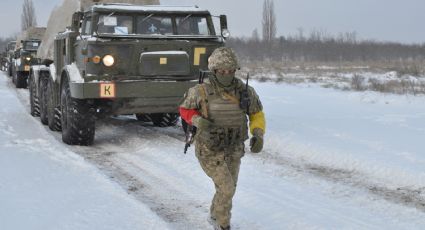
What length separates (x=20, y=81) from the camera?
21188 mm

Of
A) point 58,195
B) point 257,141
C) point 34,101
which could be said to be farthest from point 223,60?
point 34,101

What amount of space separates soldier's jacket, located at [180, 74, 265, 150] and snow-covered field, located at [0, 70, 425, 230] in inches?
33.8

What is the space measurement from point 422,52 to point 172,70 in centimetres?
7554

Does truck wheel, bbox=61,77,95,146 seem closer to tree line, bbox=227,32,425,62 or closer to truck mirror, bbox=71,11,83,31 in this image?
truck mirror, bbox=71,11,83,31

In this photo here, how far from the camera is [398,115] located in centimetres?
1202

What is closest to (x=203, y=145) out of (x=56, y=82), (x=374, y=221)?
(x=374, y=221)

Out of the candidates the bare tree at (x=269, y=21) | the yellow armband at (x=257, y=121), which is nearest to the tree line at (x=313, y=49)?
the bare tree at (x=269, y=21)

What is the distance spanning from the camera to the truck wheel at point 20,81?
69.4ft

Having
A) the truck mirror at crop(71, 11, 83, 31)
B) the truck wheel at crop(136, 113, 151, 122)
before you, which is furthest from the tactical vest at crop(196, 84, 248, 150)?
the truck wheel at crop(136, 113, 151, 122)

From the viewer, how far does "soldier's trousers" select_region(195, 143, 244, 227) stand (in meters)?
4.02

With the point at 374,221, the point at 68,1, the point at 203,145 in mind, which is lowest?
the point at 374,221

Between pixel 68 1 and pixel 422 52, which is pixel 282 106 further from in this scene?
pixel 422 52

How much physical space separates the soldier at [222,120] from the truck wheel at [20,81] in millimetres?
18459

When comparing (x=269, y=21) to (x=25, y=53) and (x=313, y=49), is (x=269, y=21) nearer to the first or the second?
(x=313, y=49)
